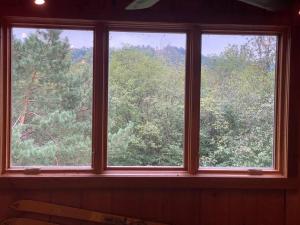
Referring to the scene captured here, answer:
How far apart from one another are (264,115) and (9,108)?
2.07m

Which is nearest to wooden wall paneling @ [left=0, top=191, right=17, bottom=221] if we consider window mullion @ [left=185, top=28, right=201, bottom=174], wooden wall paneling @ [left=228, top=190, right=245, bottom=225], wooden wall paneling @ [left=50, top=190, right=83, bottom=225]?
wooden wall paneling @ [left=50, top=190, right=83, bottom=225]

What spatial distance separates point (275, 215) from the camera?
282 centimetres

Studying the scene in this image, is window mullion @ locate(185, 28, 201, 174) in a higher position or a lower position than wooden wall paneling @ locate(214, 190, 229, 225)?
higher

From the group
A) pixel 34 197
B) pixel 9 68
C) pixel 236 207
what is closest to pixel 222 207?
pixel 236 207

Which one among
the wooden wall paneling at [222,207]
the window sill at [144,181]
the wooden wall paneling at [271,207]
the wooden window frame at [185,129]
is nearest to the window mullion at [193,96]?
the wooden window frame at [185,129]

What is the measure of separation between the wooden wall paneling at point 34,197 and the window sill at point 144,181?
0.17 ft

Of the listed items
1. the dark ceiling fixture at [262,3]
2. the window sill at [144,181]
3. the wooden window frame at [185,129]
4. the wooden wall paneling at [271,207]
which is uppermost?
the dark ceiling fixture at [262,3]

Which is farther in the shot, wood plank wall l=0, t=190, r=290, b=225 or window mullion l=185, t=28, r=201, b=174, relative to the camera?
window mullion l=185, t=28, r=201, b=174

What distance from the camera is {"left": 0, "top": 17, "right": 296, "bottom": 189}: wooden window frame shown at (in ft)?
8.89

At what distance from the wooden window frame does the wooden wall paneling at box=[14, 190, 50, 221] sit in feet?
0.31

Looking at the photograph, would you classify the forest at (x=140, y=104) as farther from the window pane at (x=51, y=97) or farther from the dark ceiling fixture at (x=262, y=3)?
the dark ceiling fixture at (x=262, y=3)

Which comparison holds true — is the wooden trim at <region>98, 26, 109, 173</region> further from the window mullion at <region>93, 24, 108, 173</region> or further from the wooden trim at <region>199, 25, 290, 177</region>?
the wooden trim at <region>199, 25, 290, 177</region>

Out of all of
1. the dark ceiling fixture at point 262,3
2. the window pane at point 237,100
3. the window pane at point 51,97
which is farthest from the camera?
the window pane at point 237,100

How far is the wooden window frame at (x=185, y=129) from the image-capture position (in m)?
2.71
